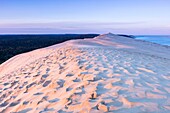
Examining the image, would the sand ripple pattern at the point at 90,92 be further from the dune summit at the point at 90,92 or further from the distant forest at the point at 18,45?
the distant forest at the point at 18,45

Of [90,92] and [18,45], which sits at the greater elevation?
[90,92]

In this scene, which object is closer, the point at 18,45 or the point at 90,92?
the point at 90,92

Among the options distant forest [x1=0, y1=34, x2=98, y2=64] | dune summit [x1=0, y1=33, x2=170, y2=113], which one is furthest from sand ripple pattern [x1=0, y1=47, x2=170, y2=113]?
distant forest [x1=0, y1=34, x2=98, y2=64]

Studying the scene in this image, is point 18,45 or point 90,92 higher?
point 90,92

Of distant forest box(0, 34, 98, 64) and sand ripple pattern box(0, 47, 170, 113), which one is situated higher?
sand ripple pattern box(0, 47, 170, 113)

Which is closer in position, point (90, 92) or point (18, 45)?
point (90, 92)

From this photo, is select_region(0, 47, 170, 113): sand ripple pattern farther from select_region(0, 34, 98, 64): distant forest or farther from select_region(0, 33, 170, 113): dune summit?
select_region(0, 34, 98, 64): distant forest

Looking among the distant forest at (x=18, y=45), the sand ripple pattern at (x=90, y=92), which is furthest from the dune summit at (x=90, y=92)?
the distant forest at (x=18, y=45)

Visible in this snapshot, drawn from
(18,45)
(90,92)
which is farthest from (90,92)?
(18,45)

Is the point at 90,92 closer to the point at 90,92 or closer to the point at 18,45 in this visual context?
the point at 90,92

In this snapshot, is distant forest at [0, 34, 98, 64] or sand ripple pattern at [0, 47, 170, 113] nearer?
sand ripple pattern at [0, 47, 170, 113]

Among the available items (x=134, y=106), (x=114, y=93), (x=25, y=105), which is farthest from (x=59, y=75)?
(x=134, y=106)
